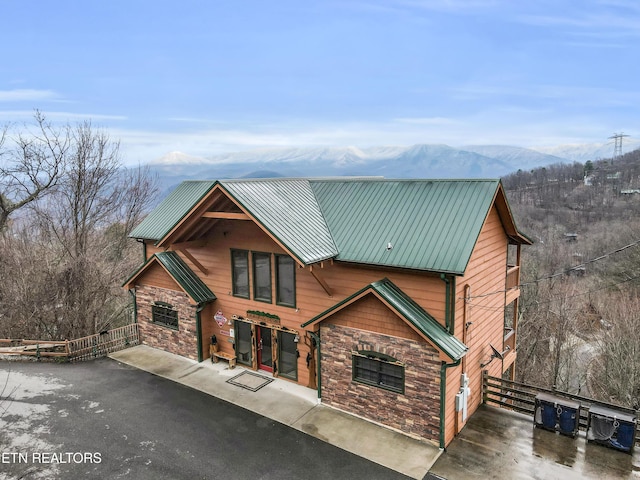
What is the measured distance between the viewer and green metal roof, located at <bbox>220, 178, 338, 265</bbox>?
12.4 metres

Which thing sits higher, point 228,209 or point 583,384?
point 228,209

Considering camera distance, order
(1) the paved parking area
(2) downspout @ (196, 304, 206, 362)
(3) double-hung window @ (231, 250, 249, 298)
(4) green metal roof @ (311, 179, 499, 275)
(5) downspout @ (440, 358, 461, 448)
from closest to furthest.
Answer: (1) the paved parking area < (5) downspout @ (440, 358, 461, 448) < (4) green metal roof @ (311, 179, 499, 275) < (3) double-hung window @ (231, 250, 249, 298) < (2) downspout @ (196, 304, 206, 362)

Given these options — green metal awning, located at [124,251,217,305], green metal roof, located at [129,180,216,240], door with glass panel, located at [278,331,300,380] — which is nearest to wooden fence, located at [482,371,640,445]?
door with glass panel, located at [278,331,300,380]

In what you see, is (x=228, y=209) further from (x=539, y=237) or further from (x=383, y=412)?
(x=539, y=237)

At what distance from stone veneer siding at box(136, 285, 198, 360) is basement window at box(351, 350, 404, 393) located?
7.28 metres

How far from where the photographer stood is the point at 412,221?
12719 millimetres

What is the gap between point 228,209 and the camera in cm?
1462

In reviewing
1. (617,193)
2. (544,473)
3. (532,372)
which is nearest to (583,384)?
(532,372)

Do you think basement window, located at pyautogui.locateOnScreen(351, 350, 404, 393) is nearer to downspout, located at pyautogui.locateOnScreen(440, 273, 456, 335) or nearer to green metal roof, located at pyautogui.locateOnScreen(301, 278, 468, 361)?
green metal roof, located at pyautogui.locateOnScreen(301, 278, 468, 361)

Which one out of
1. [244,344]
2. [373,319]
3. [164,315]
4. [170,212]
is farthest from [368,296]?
[170,212]

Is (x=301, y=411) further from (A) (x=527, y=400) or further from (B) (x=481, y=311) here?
(A) (x=527, y=400)

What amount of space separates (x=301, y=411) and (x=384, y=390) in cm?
280

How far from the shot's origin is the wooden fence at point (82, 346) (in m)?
17.0

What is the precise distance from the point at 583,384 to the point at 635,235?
21.1 m
